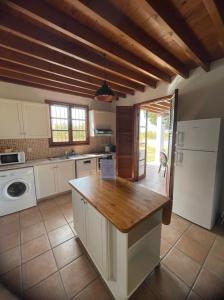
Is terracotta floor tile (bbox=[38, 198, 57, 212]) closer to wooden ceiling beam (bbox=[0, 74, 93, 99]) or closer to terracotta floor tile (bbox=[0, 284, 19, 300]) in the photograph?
terracotta floor tile (bbox=[0, 284, 19, 300])

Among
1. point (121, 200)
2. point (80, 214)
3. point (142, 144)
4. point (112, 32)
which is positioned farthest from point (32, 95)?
point (142, 144)

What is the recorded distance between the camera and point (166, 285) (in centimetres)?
139

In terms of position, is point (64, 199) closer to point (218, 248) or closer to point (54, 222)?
point (54, 222)

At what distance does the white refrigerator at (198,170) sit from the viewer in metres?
2.03

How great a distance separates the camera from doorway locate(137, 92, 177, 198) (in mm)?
2777

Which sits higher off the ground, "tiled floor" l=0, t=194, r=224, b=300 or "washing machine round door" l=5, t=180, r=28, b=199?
"washing machine round door" l=5, t=180, r=28, b=199

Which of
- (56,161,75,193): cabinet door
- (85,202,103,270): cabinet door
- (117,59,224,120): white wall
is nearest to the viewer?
(85,202,103,270): cabinet door

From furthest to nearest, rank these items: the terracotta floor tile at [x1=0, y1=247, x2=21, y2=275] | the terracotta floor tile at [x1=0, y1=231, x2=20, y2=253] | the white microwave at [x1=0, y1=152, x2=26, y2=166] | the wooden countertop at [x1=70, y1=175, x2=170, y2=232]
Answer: the white microwave at [x1=0, y1=152, x2=26, y2=166], the terracotta floor tile at [x1=0, y1=231, x2=20, y2=253], the terracotta floor tile at [x1=0, y1=247, x2=21, y2=275], the wooden countertop at [x1=70, y1=175, x2=170, y2=232]

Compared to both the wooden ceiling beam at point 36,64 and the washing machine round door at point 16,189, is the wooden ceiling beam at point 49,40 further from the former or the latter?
the washing machine round door at point 16,189

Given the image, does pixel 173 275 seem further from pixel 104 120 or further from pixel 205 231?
pixel 104 120

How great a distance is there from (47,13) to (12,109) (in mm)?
2187

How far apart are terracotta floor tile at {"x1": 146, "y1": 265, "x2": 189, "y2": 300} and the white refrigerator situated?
45.5 inches

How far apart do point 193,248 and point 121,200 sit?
1397 millimetres

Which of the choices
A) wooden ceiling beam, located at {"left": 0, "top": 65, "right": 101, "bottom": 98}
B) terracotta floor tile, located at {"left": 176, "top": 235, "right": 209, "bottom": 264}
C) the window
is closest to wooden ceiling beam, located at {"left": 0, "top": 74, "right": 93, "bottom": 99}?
wooden ceiling beam, located at {"left": 0, "top": 65, "right": 101, "bottom": 98}
